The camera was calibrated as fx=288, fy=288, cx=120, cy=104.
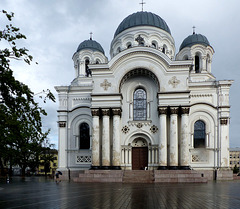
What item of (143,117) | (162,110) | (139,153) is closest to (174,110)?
(162,110)

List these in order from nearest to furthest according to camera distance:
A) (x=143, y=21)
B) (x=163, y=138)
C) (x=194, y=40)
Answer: (x=163, y=138) → (x=194, y=40) → (x=143, y=21)

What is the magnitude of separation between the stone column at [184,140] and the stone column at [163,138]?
1.74 metres

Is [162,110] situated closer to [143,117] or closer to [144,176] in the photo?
[143,117]

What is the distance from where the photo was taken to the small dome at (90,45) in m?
41.6

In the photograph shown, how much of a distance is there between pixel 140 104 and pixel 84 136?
7.71m

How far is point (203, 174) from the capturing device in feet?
99.1

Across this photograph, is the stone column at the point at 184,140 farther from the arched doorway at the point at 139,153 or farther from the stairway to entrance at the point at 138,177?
the arched doorway at the point at 139,153

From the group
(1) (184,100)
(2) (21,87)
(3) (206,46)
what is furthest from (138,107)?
(2) (21,87)

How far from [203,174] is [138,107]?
10.1m

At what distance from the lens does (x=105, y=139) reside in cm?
3091

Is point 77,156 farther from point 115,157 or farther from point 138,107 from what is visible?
point 138,107

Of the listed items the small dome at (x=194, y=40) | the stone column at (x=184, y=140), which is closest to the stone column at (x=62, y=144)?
the stone column at (x=184, y=140)

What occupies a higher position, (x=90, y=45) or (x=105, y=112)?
(x=90, y=45)

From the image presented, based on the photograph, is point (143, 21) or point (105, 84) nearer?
point (105, 84)
